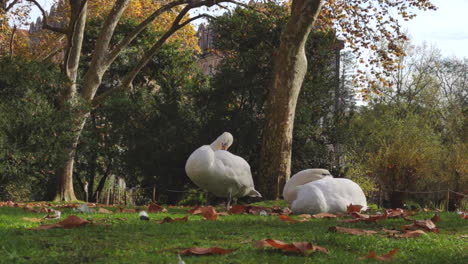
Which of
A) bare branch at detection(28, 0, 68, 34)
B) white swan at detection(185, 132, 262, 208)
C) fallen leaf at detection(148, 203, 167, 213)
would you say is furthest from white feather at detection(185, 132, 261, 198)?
bare branch at detection(28, 0, 68, 34)

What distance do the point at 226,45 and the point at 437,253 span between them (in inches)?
513

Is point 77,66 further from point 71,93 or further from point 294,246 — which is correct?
point 294,246

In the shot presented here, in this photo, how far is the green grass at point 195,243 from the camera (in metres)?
3.25

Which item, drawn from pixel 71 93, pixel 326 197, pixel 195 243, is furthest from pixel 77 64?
pixel 195 243

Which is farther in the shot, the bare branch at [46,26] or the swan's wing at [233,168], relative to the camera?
the bare branch at [46,26]

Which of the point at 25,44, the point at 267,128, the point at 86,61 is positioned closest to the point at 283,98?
the point at 267,128

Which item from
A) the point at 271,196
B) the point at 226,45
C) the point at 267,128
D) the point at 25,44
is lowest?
the point at 271,196

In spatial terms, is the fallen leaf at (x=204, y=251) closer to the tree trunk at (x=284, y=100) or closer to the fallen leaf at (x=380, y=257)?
the fallen leaf at (x=380, y=257)

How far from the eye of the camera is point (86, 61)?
21.8m

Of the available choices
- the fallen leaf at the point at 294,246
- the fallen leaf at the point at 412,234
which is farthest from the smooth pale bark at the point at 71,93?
the fallen leaf at the point at 294,246

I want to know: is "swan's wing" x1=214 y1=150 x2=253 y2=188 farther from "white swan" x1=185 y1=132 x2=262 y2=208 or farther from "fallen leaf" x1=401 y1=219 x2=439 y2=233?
"fallen leaf" x1=401 y1=219 x2=439 y2=233

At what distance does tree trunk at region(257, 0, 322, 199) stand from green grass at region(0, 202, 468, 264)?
753 centimetres

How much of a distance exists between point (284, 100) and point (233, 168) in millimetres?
4164

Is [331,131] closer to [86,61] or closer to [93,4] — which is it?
[86,61]
